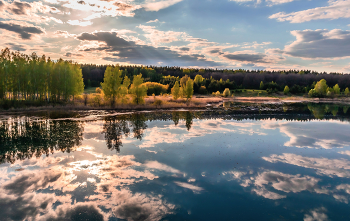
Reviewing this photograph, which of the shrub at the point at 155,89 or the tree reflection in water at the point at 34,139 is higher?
the shrub at the point at 155,89

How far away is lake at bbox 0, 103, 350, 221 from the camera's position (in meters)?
11.8

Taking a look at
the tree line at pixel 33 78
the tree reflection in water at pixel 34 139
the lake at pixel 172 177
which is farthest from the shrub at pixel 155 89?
the lake at pixel 172 177

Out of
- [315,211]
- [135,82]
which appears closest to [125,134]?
[315,211]

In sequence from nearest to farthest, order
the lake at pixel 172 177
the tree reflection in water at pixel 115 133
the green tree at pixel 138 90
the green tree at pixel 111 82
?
the lake at pixel 172 177 → the tree reflection in water at pixel 115 133 → the green tree at pixel 111 82 → the green tree at pixel 138 90

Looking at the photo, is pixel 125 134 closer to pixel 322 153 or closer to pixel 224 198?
pixel 224 198

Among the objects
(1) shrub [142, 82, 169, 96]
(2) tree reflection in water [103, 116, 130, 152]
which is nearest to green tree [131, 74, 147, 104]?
(2) tree reflection in water [103, 116, 130, 152]

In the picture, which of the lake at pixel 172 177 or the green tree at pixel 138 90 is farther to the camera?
the green tree at pixel 138 90

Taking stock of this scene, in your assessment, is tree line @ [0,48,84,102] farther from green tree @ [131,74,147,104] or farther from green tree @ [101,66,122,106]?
green tree @ [131,74,147,104]

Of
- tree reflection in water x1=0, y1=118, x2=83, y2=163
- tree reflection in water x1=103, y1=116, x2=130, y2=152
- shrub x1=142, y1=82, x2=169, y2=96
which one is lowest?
tree reflection in water x1=0, y1=118, x2=83, y2=163

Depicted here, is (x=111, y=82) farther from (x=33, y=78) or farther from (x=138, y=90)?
(x=33, y=78)

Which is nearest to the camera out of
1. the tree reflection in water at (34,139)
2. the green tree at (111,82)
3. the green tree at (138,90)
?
the tree reflection in water at (34,139)

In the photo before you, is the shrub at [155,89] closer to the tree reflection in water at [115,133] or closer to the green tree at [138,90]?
the green tree at [138,90]

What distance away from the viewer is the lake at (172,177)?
38.8 ft

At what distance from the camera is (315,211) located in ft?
39.5
